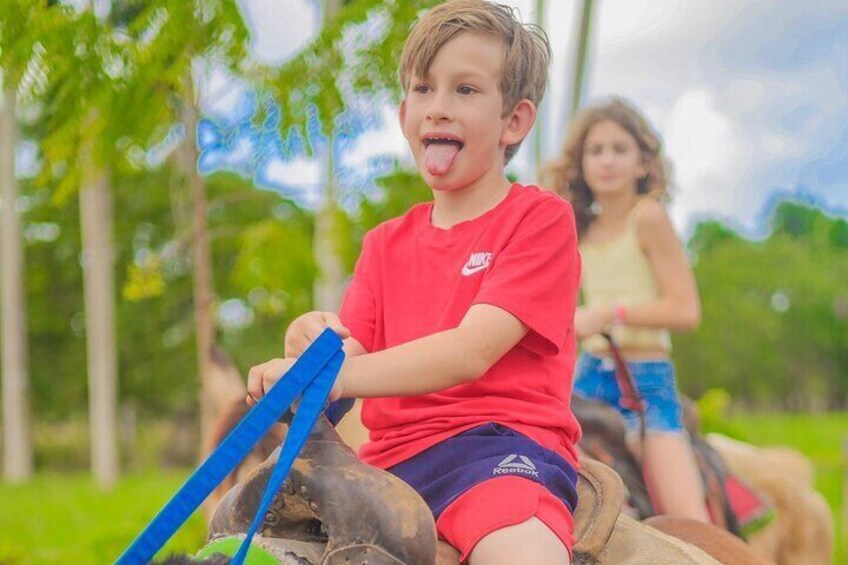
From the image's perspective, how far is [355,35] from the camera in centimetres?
693

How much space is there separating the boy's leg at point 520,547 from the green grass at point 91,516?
369 centimetres

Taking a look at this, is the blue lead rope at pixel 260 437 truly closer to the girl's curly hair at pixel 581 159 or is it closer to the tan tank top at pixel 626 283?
the tan tank top at pixel 626 283

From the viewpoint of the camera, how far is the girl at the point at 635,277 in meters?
3.89

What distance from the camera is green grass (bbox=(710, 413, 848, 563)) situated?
31.0 feet

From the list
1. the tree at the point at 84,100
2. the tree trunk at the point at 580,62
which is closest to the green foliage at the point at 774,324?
the tree trunk at the point at 580,62

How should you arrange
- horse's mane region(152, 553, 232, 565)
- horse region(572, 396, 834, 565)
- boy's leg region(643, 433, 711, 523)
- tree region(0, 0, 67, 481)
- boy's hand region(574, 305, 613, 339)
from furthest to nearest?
tree region(0, 0, 67, 481) < horse region(572, 396, 834, 565) < boy's leg region(643, 433, 711, 523) < boy's hand region(574, 305, 613, 339) < horse's mane region(152, 553, 232, 565)

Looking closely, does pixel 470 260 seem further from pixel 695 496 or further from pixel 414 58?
pixel 695 496

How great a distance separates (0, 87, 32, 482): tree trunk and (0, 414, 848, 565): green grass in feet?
4.19

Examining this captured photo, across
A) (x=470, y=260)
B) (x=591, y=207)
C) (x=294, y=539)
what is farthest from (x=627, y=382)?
(x=294, y=539)

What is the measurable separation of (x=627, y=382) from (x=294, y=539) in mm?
2117

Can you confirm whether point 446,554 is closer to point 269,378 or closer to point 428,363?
point 428,363

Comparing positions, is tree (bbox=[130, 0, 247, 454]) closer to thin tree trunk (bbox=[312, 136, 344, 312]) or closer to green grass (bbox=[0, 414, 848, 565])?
green grass (bbox=[0, 414, 848, 565])

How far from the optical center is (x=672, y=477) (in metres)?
3.85

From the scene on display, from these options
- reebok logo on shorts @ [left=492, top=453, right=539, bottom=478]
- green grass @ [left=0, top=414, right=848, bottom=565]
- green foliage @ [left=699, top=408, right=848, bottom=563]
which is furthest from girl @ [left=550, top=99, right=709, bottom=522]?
green foliage @ [left=699, top=408, right=848, bottom=563]
